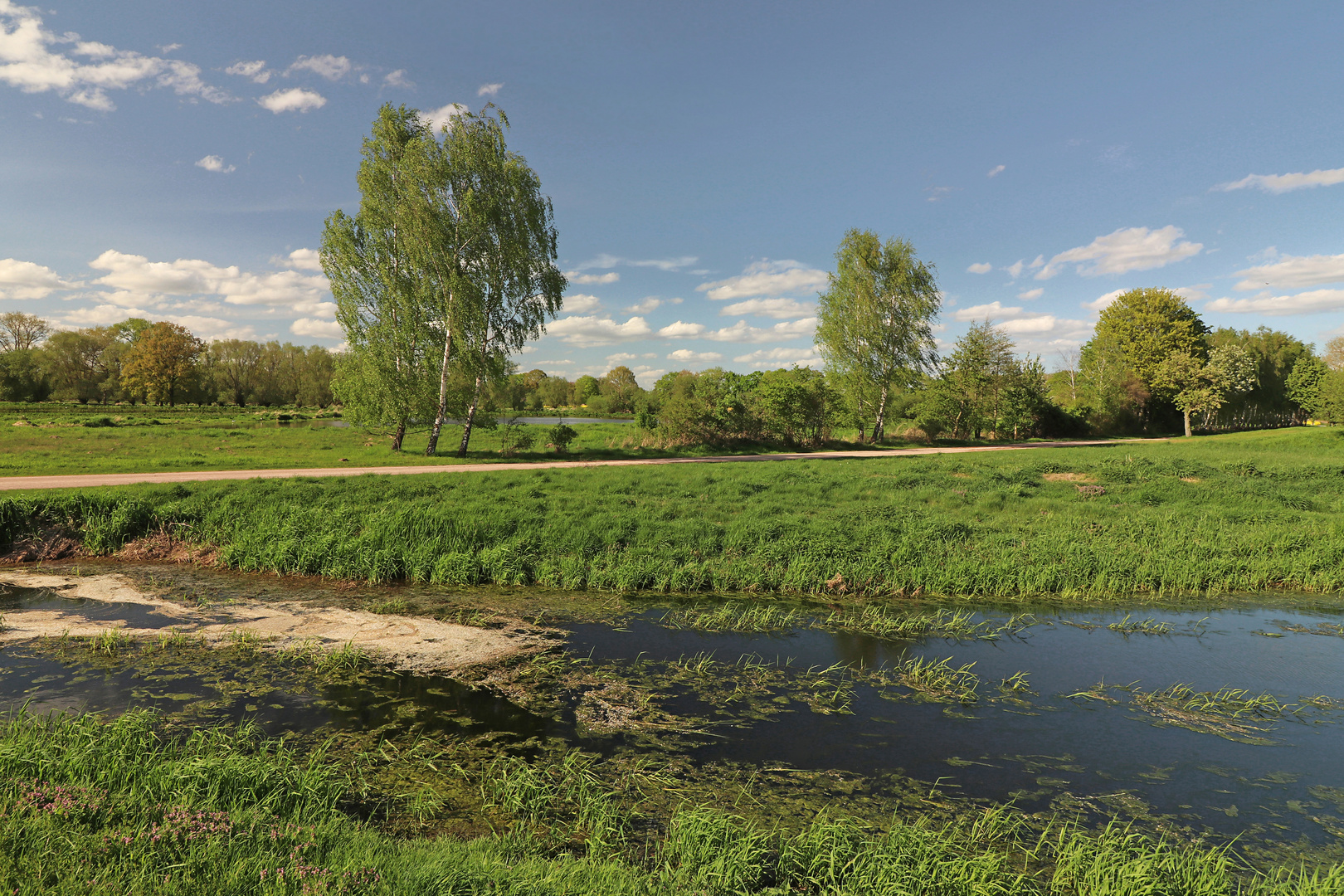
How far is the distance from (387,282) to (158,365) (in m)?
67.7

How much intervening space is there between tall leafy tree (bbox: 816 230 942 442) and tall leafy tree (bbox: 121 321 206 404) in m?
81.5

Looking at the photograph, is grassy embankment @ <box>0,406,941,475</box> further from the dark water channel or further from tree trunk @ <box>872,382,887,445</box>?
the dark water channel

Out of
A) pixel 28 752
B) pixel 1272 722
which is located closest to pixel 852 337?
pixel 1272 722

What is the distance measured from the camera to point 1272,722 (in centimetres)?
766

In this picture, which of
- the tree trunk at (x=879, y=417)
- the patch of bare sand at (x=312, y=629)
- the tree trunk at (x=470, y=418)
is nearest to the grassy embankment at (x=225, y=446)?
the tree trunk at (x=470, y=418)

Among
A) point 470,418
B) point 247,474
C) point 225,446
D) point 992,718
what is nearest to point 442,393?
point 470,418

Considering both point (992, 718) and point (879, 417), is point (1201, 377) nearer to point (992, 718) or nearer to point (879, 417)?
point (879, 417)

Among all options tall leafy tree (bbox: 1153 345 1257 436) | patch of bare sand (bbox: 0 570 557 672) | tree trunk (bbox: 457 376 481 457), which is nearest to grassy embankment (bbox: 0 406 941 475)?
tree trunk (bbox: 457 376 481 457)

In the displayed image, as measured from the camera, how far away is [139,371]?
240 feet

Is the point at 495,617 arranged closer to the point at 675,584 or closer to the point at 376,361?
the point at 675,584

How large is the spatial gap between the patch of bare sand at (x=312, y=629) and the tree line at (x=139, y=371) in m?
64.7

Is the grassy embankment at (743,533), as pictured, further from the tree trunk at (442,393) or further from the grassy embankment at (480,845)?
the tree trunk at (442,393)

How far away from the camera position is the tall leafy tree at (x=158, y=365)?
7306cm

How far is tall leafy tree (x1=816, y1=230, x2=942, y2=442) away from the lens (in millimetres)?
42531
